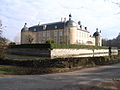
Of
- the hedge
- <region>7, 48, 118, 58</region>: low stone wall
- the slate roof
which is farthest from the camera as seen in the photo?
the slate roof

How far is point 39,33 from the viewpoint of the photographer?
8838cm

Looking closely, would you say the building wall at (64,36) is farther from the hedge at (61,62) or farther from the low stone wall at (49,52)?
the hedge at (61,62)

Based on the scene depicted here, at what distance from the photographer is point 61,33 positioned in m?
79.0

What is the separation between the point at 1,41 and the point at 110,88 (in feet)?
66.4

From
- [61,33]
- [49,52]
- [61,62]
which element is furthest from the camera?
[61,33]

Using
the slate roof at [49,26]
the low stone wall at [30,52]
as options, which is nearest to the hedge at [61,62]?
the low stone wall at [30,52]

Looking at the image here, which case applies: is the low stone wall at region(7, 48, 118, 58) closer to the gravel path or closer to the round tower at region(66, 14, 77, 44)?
the round tower at region(66, 14, 77, 44)

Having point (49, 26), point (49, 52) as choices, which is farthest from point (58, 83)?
point (49, 26)

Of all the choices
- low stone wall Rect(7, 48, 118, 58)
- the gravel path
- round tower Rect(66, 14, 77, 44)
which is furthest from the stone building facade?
the gravel path

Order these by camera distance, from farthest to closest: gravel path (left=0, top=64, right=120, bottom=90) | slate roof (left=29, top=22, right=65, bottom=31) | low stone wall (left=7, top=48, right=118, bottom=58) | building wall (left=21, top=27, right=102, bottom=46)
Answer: slate roof (left=29, top=22, right=65, bottom=31)
building wall (left=21, top=27, right=102, bottom=46)
low stone wall (left=7, top=48, right=118, bottom=58)
gravel path (left=0, top=64, right=120, bottom=90)

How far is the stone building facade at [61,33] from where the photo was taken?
246 ft

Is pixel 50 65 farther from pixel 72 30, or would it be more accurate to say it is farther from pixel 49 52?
pixel 72 30

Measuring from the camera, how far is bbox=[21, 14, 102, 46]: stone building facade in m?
75.1

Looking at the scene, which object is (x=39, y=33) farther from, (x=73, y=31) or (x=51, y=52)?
(x=51, y=52)
